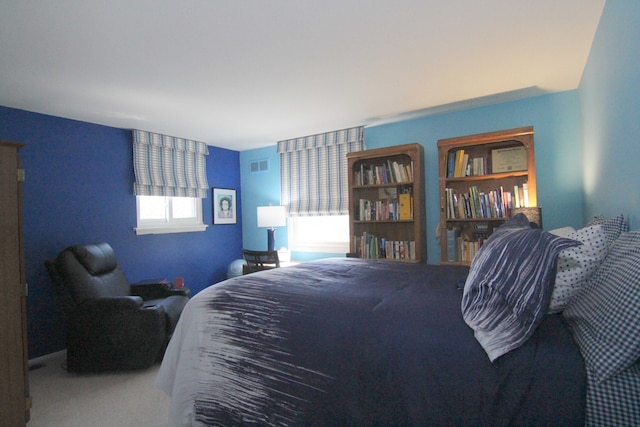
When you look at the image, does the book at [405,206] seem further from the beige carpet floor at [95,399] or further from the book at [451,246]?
the beige carpet floor at [95,399]

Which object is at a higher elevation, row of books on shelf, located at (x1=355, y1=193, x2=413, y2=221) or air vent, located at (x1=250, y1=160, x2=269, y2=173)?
air vent, located at (x1=250, y1=160, x2=269, y2=173)

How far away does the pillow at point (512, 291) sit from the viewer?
0.90m

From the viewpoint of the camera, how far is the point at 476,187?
3.12 meters

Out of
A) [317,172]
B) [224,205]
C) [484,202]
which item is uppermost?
[317,172]

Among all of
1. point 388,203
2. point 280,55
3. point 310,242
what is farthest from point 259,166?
point 280,55

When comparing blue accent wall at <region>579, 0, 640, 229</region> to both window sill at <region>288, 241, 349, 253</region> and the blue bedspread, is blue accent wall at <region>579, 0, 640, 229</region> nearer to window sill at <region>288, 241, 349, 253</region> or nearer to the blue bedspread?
the blue bedspread

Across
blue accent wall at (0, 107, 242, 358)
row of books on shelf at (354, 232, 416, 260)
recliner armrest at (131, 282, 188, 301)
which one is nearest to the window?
row of books on shelf at (354, 232, 416, 260)

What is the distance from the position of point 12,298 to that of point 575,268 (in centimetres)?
264

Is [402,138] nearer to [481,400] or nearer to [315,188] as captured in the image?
[315,188]

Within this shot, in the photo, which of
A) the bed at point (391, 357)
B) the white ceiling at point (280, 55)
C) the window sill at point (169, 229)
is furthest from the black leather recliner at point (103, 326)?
the white ceiling at point (280, 55)

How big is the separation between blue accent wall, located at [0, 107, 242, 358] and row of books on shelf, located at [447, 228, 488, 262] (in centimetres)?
325

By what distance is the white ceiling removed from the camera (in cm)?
165

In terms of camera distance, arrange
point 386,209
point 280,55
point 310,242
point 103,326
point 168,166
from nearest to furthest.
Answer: point 280,55 < point 103,326 < point 386,209 < point 168,166 < point 310,242

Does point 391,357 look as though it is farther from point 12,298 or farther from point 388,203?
point 388,203
